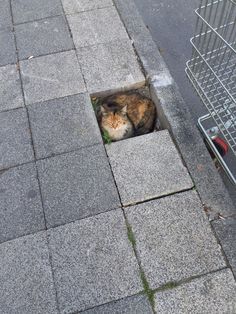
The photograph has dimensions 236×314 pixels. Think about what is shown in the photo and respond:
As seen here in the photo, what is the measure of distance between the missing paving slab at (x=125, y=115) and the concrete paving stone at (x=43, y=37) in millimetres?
878

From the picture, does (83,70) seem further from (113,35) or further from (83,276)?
(83,276)

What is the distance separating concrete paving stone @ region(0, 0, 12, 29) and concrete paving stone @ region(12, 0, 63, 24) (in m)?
0.06

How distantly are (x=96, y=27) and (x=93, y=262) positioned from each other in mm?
2708

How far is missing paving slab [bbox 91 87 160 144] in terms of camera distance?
3102mm

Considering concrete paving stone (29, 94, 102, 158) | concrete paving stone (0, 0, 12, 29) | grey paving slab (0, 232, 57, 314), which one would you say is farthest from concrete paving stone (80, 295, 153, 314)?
concrete paving stone (0, 0, 12, 29)

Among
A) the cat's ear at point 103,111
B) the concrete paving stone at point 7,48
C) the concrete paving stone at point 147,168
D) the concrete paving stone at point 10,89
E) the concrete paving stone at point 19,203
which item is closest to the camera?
the concrete paving stone at point 19,203

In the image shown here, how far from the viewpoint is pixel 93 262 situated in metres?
2.42

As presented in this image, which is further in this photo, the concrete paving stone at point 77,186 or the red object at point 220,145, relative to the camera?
the red object at point 220,145

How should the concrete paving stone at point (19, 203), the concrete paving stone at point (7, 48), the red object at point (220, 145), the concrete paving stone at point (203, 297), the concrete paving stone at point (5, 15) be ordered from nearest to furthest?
the concrete paving stone at point (203, 297) → the concrete paving stone at point (19, 203) → the red object at point (220, 145) → the concrete paving stone at point (7, 48) → the concrete paving stone at point (5, 15)

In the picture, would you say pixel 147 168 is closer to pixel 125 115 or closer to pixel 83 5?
pixel 125 115

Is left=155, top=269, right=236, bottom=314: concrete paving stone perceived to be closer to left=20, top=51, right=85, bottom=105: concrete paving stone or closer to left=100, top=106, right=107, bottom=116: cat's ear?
left=100, top=106, right=107, bottom=116: cat's ear

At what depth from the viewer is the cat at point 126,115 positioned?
3102 millimetres

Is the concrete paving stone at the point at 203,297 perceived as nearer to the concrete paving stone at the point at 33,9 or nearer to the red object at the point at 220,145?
the red object at the point at 220,145

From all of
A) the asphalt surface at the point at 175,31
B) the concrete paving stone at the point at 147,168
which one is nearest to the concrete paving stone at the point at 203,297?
the concrete paving stone at the point at 147,168
